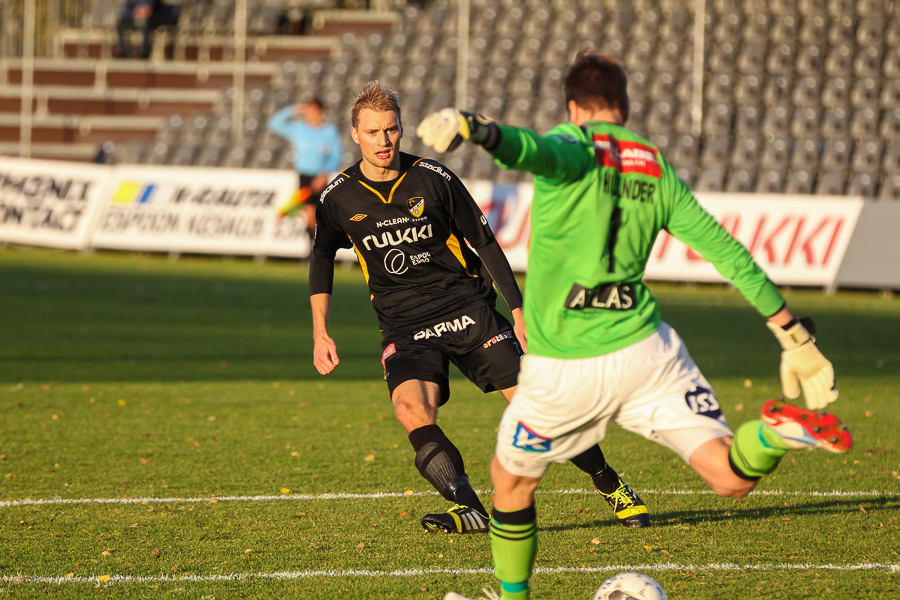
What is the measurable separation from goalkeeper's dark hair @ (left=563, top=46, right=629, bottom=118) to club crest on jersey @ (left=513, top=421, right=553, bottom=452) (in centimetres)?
112

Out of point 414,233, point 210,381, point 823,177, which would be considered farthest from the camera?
point 823,177

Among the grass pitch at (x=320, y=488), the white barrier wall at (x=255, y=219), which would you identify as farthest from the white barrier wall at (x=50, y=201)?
the grass pitch at (x=320, y=488)

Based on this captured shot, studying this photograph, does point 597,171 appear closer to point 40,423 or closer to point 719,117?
point 40,423

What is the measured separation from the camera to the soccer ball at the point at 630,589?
3.87 meters

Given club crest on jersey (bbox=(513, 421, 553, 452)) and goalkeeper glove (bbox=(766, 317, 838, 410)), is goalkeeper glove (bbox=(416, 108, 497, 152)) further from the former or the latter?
goalkeeper glove (bbox=(766, 317, 838, 410))

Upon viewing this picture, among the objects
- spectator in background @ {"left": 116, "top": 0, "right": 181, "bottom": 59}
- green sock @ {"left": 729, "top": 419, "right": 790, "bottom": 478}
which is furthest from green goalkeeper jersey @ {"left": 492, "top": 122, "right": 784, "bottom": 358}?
spectator in background @ {"left": 116, "top": 0, "right": 181, "bottom": 59}

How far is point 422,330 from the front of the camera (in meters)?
5.50

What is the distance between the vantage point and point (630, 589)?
12.7 feet

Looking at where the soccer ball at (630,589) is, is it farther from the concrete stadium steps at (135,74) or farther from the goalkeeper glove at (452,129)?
the concrete stadium steps at (135,74)

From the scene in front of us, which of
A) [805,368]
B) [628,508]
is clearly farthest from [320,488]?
[805,368]

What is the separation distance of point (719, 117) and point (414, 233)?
19.7m

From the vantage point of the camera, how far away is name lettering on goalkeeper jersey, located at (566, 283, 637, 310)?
12.3 feet

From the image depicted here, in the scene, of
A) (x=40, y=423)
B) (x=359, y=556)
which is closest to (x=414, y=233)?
(x=359, y=556)

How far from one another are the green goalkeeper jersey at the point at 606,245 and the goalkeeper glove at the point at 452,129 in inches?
17.8
